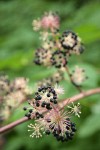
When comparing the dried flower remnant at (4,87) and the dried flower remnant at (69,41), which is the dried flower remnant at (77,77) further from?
the dried flower remnant at (4,87)

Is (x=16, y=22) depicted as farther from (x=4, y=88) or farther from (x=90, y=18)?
(x=4, y=88)

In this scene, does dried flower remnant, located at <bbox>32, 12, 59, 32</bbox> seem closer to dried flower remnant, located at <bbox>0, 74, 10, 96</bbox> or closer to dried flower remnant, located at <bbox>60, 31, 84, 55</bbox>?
dried flower remnant, located at <bbox>60, 31, 84, 55</bbox>

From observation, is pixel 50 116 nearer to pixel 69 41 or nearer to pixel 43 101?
pixel 43 101

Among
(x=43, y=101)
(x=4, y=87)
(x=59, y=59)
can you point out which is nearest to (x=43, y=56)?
(x=59, y=59)

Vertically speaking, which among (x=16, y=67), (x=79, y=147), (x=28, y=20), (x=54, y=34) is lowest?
(x=54, y=34)

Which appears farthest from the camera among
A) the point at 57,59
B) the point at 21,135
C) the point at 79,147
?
the point at 21,135

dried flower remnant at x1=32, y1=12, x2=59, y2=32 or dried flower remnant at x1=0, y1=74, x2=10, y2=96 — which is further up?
dried flower remnant at x1=32, y1=12, x2=59, y2=32

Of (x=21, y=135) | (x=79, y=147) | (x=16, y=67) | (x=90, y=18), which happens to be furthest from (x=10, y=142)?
(x=90, y=18)

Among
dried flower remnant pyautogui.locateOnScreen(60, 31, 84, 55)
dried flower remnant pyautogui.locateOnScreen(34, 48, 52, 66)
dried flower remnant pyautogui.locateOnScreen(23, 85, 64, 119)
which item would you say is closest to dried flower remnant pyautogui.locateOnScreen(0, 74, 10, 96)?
dried flower remnant pyautogui.locateOnScreen(34, 48, 52, 66)

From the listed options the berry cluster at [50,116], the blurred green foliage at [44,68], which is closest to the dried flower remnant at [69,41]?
the berry cluster at [50,116]
